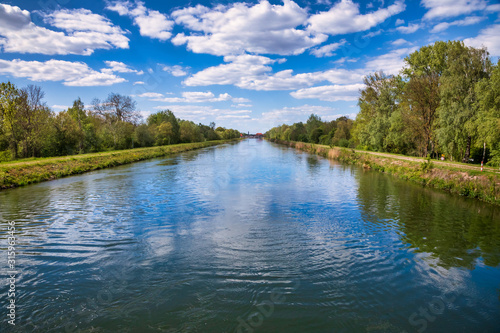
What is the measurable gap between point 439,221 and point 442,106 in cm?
1998

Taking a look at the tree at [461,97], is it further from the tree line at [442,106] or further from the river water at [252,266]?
the river water at [252,266]

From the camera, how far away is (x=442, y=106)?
26391 mm

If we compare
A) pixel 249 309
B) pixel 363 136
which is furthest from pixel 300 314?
pixel 363 136

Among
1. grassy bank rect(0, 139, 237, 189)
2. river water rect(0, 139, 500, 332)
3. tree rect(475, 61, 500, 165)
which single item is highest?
tree rect(475, 61, 500, 165)

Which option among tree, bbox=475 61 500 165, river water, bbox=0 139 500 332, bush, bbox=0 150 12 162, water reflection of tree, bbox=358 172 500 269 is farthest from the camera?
bush, bbox=0 150 12 162

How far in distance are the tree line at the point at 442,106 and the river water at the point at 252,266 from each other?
1043 centimetres

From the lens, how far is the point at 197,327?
5219 mm

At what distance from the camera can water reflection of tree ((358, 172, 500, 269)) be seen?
870 cm

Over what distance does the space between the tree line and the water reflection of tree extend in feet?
24.3

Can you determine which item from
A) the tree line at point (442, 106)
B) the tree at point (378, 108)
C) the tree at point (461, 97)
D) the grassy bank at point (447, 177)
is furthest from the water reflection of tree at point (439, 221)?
the tree at point (378, 108)

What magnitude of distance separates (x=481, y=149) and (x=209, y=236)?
29324 mm

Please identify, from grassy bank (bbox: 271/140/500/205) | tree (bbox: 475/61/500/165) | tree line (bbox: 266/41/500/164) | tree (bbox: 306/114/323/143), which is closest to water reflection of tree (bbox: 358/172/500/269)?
grassy bank (bbox: 271/140/500/205)

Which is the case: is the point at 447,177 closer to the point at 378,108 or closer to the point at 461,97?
the point at 461,97

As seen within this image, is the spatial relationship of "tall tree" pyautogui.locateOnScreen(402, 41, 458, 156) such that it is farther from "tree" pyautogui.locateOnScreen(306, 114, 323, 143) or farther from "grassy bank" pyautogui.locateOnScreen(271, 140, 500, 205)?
"tree" pyautogui.locateOnScreen(306, 114, 323, 143)
